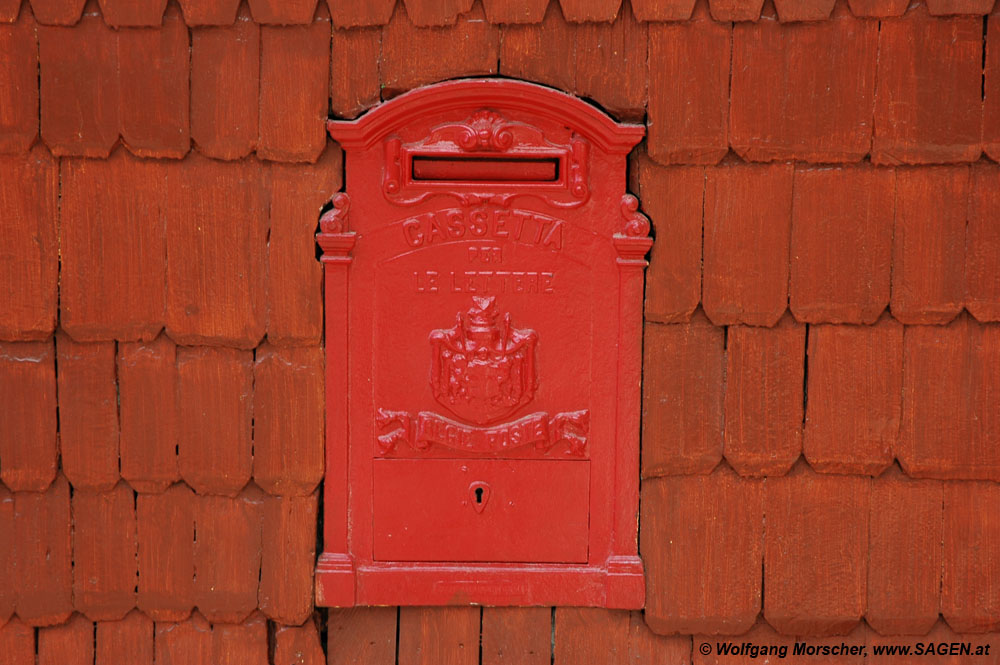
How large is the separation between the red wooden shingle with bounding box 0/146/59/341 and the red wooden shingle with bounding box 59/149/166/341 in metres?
0.03

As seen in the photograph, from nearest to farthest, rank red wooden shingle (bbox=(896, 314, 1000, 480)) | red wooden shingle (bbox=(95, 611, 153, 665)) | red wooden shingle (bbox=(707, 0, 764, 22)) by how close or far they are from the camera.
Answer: red wooden shingle (bbox=(707, 0, 764, 22)) → red wooden shingle (bbox=(896, 314, 1000, 480)) → red wooden shingle (bbox=(95, 611, 153, 665))

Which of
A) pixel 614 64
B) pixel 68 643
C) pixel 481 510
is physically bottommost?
pixel 68 643

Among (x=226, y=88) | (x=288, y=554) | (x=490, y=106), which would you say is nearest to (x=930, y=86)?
(x=490, y=106)

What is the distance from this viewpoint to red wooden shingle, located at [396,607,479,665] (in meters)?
2.38

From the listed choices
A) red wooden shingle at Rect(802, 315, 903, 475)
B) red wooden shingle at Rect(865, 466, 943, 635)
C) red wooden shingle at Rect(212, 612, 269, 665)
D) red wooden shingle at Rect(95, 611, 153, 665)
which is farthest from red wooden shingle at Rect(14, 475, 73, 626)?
red wooden shingle at Rect(865, 466, 943, 635)

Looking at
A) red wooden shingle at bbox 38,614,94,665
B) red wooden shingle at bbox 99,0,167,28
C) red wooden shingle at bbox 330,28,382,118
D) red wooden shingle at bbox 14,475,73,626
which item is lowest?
red wooden shingle at bbox 38,614,94,665

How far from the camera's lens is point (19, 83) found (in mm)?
2189

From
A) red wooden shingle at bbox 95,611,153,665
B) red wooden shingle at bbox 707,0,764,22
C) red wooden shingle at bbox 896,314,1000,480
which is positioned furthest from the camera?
red wooden shingle at bbox 95,611,153,665

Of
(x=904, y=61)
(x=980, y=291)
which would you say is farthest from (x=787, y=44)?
(x=980, y=291)

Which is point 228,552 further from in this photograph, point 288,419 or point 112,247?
point 112,247

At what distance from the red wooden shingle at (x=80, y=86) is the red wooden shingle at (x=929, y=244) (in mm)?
1962

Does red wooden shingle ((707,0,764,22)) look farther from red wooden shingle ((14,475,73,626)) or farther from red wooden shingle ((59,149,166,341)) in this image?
red wooden shingle ((14,475,73,626))

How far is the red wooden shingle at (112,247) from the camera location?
223cm

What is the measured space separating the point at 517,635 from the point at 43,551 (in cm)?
126
